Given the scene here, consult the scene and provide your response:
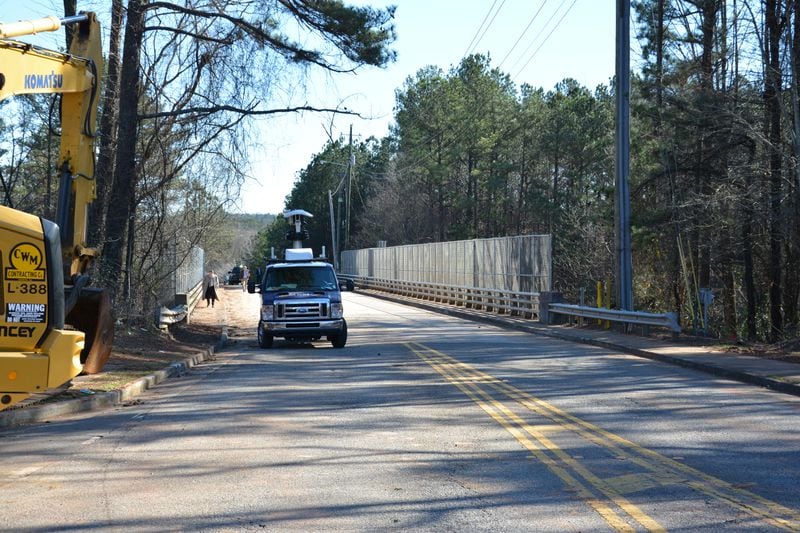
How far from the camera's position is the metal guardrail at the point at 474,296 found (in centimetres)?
3312

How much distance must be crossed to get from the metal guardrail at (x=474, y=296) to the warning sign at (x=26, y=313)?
2405cm

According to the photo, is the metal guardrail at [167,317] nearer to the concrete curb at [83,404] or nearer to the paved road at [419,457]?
the concrete curb at [83,404]

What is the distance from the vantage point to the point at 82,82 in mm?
10883

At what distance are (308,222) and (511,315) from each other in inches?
3068

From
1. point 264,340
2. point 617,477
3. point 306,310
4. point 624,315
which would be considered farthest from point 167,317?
point 617,477

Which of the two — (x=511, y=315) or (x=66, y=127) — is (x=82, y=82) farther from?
(x=511, y=315)

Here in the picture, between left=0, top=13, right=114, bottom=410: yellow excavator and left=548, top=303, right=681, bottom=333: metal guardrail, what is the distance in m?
14.4

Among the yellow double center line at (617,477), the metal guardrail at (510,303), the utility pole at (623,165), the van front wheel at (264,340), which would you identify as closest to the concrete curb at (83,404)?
the yellow double center line at (617,477)

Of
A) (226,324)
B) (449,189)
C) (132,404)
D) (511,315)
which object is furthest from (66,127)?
(449,189)

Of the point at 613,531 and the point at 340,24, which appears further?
the point at 340,24

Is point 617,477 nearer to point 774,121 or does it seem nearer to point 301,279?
point 301,279

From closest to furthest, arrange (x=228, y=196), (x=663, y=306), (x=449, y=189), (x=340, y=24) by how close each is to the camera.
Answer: (x=340, y=24), (x=228, y=196), (x=663, y=306), (x=449, y=189)

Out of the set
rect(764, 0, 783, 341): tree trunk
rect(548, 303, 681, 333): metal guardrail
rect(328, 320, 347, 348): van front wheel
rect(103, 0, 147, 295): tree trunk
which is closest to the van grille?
rect(328, 320, 347, 348): van front wheel

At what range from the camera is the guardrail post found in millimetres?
29844
